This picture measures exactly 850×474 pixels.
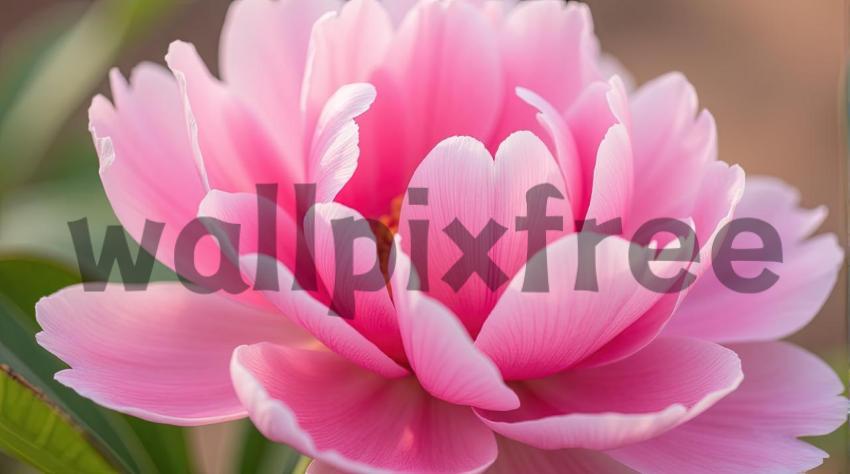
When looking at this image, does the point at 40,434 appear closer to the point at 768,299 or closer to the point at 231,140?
the point at 231,140

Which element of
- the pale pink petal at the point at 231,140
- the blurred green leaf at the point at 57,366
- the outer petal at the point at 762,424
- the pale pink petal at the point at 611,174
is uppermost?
the pale pink petal at the point at 611,174

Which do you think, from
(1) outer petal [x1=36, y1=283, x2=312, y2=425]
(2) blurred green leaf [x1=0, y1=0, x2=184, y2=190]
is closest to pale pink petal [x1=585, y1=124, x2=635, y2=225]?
(1) outer petal [x1=36, y1=283, x2=312, y2=425]

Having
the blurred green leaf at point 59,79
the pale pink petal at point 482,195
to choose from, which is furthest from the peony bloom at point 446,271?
the blurred green leaf at point 59,79

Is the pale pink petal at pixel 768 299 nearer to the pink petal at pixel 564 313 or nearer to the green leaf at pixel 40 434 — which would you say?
the pink petal at pixel 564 313

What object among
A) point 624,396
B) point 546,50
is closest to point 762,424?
point 624,396

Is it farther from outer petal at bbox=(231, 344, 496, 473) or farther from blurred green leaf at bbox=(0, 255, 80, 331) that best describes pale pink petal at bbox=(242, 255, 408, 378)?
blurred green leaf at bbox=(0, 255, 80, 331)
